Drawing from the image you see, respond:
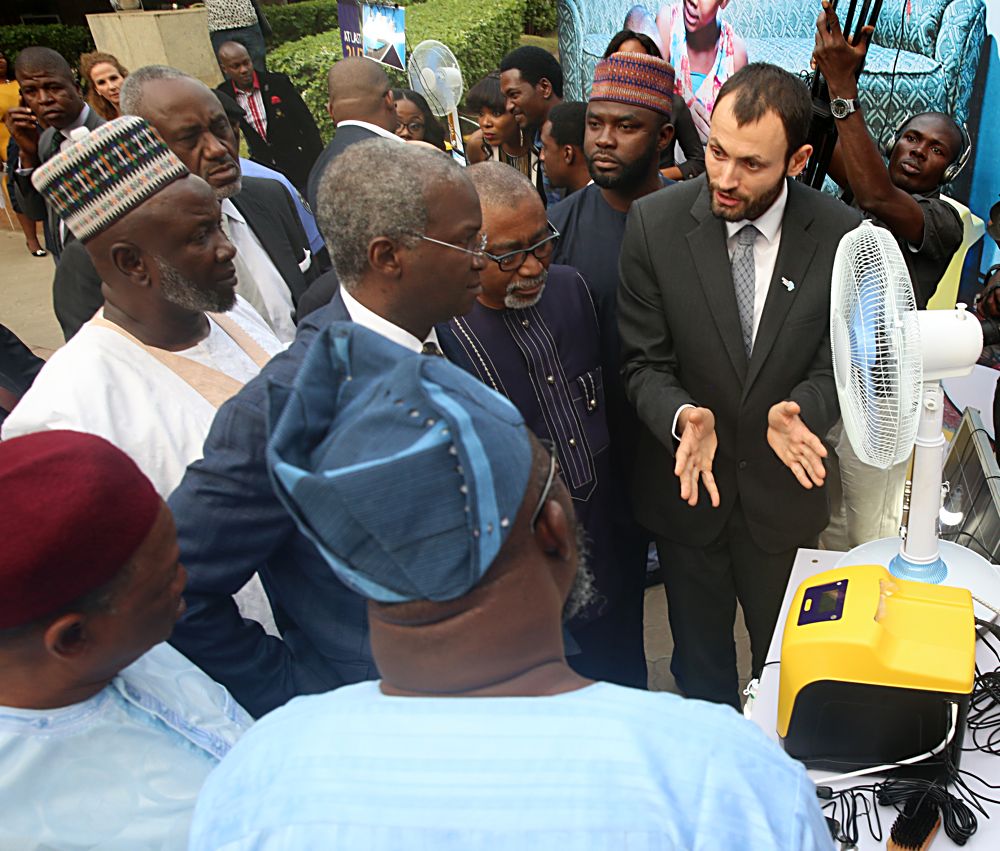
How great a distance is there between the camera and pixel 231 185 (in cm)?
298

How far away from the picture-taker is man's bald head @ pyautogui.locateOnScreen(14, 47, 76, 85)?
520cm

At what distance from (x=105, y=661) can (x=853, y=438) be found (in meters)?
1.54

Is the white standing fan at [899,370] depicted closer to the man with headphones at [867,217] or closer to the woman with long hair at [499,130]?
the man with headphones at [867,217]

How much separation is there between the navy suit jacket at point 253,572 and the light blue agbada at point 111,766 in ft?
0.77

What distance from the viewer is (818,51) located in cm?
273

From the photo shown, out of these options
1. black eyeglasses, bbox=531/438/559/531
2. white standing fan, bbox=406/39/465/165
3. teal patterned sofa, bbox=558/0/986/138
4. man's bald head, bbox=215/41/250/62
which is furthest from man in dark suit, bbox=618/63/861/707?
man's bald head, bbox=215/41/250/62

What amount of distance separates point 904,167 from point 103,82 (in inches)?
221

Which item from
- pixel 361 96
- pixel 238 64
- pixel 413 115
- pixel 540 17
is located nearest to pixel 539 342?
pixel 361 96

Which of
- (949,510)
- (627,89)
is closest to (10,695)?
(949,510)

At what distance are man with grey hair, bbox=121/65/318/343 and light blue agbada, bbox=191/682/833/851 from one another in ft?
7.60

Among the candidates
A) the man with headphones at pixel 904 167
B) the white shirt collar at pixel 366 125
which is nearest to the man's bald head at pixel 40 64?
the white shirt collar at pixel 366 125

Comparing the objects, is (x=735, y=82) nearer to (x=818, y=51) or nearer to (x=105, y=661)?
(x=818, y=51)

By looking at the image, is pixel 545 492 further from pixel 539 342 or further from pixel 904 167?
pixel 904 167

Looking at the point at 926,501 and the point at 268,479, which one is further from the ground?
the point at 268,479
